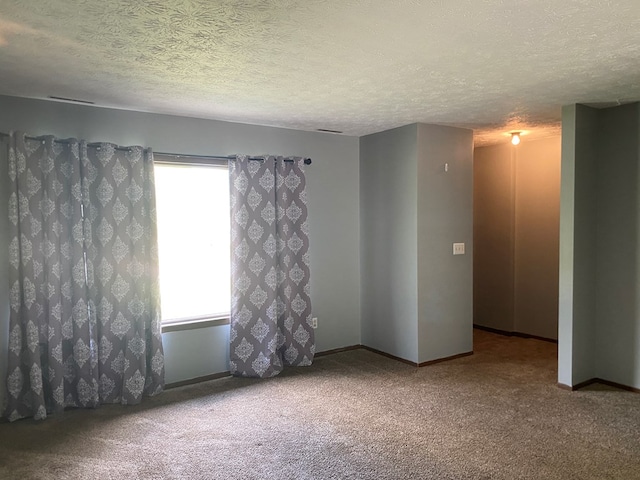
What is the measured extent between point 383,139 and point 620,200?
7.11 ft

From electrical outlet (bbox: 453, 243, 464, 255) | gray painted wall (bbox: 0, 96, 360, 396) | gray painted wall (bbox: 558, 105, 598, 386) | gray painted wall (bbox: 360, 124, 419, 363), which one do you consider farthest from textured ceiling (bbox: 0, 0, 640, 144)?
electrical outlet (bbox: 453, 243, 464, 255)

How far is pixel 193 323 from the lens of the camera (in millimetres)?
4059

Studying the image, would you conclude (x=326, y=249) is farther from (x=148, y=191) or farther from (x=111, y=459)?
(x=111, y=459)

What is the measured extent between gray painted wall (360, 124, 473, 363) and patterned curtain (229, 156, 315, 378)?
2.74 ft

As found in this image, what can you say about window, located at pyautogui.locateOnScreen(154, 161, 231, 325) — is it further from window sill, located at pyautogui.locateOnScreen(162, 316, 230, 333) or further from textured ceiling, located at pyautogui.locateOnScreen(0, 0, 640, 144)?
textured ceiling, located at pyautogui.locateOnScreen(0, 0, 640, 144)

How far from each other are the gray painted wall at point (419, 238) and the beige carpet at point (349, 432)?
21.5 inches

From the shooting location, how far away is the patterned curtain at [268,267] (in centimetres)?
418

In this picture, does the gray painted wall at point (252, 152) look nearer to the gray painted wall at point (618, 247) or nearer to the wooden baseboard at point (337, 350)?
the wooden baseboard at point (337, 350)

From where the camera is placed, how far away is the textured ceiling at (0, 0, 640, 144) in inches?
76.8

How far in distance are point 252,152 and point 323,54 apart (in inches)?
78.6

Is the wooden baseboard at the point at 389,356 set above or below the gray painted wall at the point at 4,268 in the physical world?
below

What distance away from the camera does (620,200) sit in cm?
378

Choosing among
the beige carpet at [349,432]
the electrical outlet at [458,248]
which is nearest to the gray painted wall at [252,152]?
the beige carpet at [349,432]

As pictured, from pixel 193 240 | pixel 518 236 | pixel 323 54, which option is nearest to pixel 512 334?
pixel 518 236
